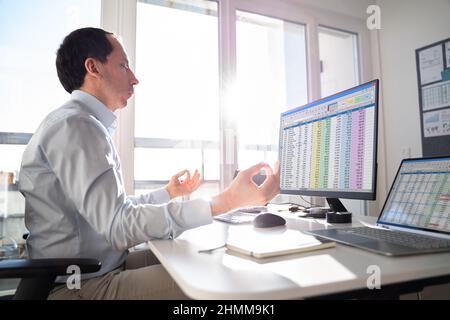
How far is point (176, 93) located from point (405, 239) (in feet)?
5.69

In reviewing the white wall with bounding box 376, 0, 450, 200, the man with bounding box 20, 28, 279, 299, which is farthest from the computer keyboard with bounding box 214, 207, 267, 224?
the white wall with bounding box 376, 0, 450, 200

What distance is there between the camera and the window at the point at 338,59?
294 centimetres

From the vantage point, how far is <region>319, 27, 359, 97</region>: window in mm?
2941

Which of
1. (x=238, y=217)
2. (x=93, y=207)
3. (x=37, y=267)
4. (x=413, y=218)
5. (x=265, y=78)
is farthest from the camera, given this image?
(x=265, y=78)

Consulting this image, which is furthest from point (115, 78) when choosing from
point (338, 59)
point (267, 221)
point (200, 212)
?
point (338, 59)

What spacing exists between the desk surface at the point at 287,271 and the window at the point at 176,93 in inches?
54.5

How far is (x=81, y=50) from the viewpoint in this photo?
112 cm

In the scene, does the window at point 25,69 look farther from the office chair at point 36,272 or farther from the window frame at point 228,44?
the office chair at point 36,272

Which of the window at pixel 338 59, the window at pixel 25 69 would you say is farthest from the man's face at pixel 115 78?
the window at pixel 338 59

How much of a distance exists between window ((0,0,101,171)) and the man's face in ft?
2.67

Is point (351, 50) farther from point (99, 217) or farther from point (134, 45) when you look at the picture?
point (99, 217)

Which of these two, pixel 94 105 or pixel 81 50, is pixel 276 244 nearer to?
pixel 94 105

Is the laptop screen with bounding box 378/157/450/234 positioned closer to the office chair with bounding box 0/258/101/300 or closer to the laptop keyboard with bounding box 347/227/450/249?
the laptop keyboard with bounding box 347/227/450/249

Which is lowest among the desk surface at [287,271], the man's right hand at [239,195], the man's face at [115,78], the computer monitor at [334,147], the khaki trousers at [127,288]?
the khaki trousers at [127,288]
